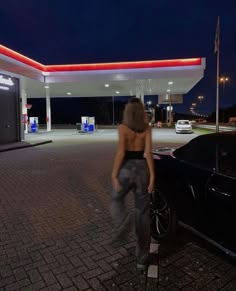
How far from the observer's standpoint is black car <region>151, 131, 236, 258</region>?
2.91m

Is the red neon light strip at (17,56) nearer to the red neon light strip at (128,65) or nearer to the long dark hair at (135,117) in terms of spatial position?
the red neon light strip at (128,65)

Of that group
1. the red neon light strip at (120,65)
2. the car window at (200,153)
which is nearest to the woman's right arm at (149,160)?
the car window at (200,153)

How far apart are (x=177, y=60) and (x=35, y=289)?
74.6ft

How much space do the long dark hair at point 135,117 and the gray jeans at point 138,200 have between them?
373 millimetres

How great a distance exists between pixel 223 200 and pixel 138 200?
89 cm

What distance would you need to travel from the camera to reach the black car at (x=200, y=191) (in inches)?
114

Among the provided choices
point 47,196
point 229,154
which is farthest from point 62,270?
point 47,196

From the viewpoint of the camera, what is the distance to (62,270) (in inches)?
129

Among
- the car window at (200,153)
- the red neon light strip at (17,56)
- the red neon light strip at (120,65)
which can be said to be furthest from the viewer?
the red neon light strip at (120,65)

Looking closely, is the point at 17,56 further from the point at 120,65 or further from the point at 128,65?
the point at 128,65

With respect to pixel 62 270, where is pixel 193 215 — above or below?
above

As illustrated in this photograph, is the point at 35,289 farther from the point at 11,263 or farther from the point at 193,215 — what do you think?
the point at 193,215

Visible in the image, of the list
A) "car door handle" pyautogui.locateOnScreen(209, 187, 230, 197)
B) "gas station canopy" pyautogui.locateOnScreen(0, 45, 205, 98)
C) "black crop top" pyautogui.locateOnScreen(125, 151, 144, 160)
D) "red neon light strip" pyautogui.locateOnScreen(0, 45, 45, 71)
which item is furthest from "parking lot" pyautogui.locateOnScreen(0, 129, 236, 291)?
"gas station canopy" pyautogui.locateOnScreen(0, 45, 205, 98)

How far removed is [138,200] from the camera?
3156 mm
